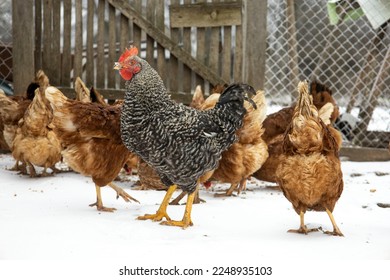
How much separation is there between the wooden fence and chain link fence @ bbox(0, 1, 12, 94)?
2.07 feet

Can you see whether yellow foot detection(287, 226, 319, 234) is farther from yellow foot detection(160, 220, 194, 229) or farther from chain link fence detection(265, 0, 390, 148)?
chain link fence detection(265, 0, 390, 148)

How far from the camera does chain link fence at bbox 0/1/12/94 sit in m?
7.61

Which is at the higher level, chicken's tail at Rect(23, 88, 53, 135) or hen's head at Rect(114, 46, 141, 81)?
hen's head at Rect(114, 46, 141, 81)

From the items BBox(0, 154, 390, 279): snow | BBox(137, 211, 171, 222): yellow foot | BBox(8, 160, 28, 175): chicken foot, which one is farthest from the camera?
BBox(8, 160, 28, 175): chicken foot

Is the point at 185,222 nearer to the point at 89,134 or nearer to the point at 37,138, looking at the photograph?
the point at 89,134

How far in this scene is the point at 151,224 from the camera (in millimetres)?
4309

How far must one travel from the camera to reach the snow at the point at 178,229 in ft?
11.9

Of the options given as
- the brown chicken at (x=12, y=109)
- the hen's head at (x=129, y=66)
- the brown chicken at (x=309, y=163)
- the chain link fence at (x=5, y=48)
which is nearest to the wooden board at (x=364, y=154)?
the brown chicken at (x=309, y=163)

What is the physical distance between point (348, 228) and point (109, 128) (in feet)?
6.20

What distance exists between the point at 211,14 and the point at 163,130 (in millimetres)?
3117

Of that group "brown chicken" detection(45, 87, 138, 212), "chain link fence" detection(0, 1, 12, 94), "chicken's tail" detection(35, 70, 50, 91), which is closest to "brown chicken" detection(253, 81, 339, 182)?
"brown chicken" detection(45, 87, 138, 212)

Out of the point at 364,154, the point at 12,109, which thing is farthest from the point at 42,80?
the point at 364,154

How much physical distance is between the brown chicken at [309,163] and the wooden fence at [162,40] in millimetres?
2959

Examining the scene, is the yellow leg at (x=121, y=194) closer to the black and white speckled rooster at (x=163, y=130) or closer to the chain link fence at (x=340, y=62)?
the black and white speckled rooster at (x=163, y=130)
